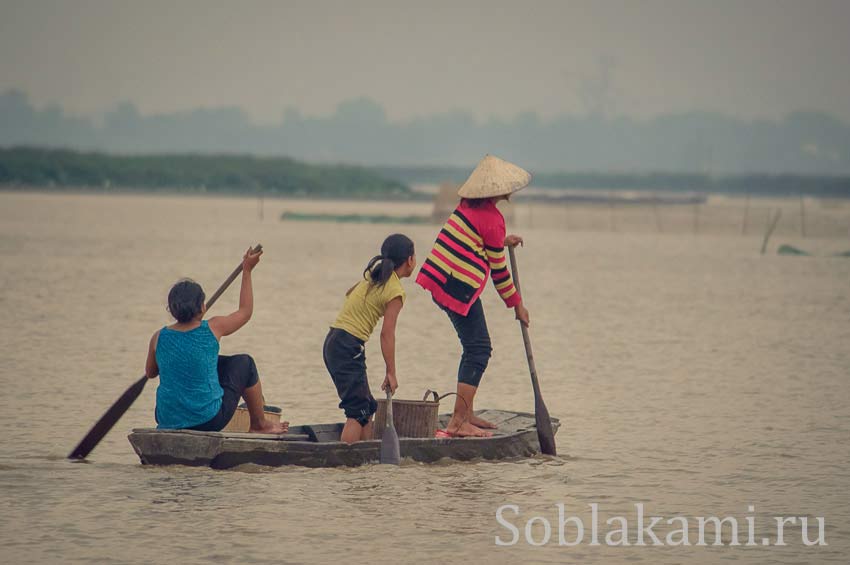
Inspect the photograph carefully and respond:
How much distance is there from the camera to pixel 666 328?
18.2m

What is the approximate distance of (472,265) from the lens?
933 centimetres

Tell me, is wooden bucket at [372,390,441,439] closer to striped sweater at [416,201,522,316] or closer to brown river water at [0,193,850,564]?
brown river water at [0,193,850,564]

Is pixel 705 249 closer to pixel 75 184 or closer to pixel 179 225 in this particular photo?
pixel 179 225

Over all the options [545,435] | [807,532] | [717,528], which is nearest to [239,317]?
[545,435]

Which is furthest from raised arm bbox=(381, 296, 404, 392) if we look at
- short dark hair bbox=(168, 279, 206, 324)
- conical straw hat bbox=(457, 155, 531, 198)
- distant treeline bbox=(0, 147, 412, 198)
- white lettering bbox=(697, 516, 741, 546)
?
distant treeline bbox=(0, 147, 412, 198)

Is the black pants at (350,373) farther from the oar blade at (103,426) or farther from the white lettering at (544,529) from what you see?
the white lettering at (544,529)

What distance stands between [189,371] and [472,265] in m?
1.92

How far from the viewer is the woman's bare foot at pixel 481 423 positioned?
9.69 meters

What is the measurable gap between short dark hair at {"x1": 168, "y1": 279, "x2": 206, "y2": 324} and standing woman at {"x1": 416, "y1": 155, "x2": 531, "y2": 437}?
148 cm

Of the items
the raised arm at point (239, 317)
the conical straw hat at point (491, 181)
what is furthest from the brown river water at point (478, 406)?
the conical straw hat at point (491, 181)

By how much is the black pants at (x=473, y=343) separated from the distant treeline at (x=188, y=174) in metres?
76.2

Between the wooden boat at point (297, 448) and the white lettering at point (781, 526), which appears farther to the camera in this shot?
the wooden boat at point (297, 448)

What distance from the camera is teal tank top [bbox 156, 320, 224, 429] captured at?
27.6ft

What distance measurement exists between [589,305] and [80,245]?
15.0 meters
